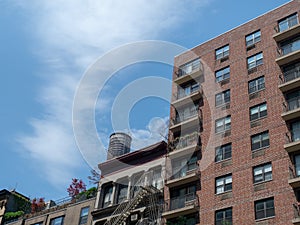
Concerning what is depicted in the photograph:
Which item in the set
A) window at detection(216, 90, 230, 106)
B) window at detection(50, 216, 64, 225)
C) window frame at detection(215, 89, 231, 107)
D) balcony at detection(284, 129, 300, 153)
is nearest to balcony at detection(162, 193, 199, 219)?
balcony at detection(284, 129, 300, 153)

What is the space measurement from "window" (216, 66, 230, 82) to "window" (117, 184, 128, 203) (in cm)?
1347

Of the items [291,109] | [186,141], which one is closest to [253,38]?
[291,109]

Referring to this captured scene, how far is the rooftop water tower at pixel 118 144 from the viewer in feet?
167

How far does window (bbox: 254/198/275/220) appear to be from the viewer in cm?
3412

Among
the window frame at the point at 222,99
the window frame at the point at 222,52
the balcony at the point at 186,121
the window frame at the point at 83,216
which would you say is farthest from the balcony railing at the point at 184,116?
the window frame at the point at 83,216

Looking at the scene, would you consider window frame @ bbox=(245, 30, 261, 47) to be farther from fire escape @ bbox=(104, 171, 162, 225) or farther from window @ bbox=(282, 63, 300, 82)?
fire escape @ bbox=(104, 171, 162, 225)

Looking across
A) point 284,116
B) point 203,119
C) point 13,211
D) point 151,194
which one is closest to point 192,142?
point 203,119

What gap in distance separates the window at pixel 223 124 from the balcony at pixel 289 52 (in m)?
6.49

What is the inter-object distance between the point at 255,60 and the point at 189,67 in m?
8.16

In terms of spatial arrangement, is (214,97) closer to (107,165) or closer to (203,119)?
(203,119)

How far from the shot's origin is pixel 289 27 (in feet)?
142

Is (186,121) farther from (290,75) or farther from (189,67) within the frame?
(290,75)

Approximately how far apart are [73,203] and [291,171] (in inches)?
975

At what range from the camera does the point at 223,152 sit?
40.2 metres
